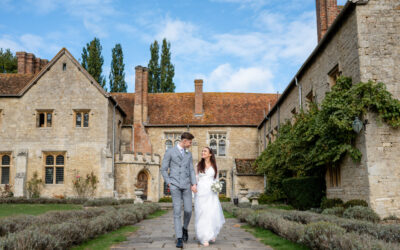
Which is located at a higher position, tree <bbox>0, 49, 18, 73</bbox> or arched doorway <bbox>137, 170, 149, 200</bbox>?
tree <bbox>0, 49, 18, 73</bbox>

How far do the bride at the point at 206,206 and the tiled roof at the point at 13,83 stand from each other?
21801mm

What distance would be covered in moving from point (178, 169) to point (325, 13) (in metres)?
13.7

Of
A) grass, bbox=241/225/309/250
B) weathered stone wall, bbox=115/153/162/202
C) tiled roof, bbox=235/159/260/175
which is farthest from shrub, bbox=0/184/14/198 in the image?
grass, bbox=241/225/309/250

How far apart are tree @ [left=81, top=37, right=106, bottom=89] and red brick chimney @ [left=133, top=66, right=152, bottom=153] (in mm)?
11831

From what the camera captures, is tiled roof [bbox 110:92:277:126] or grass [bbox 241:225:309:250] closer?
grass [bbox 241:225:309:250]

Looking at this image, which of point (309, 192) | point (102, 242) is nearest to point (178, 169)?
point (102, 242)

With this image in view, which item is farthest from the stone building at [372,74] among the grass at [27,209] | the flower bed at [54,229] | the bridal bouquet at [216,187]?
the grass at [27,209]

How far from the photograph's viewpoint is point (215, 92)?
105 feet

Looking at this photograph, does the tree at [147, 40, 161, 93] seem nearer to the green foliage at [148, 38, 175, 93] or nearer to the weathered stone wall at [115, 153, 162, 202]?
the green foliage at [148, 38, 175, 93]

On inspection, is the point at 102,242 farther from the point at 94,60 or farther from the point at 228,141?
the point at 94,60

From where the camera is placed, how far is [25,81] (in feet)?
83.5

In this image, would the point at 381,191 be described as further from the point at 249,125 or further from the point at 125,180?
the point at 249,125

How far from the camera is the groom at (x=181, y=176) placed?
246 inches

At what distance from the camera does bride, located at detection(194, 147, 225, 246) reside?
624 centimetres
